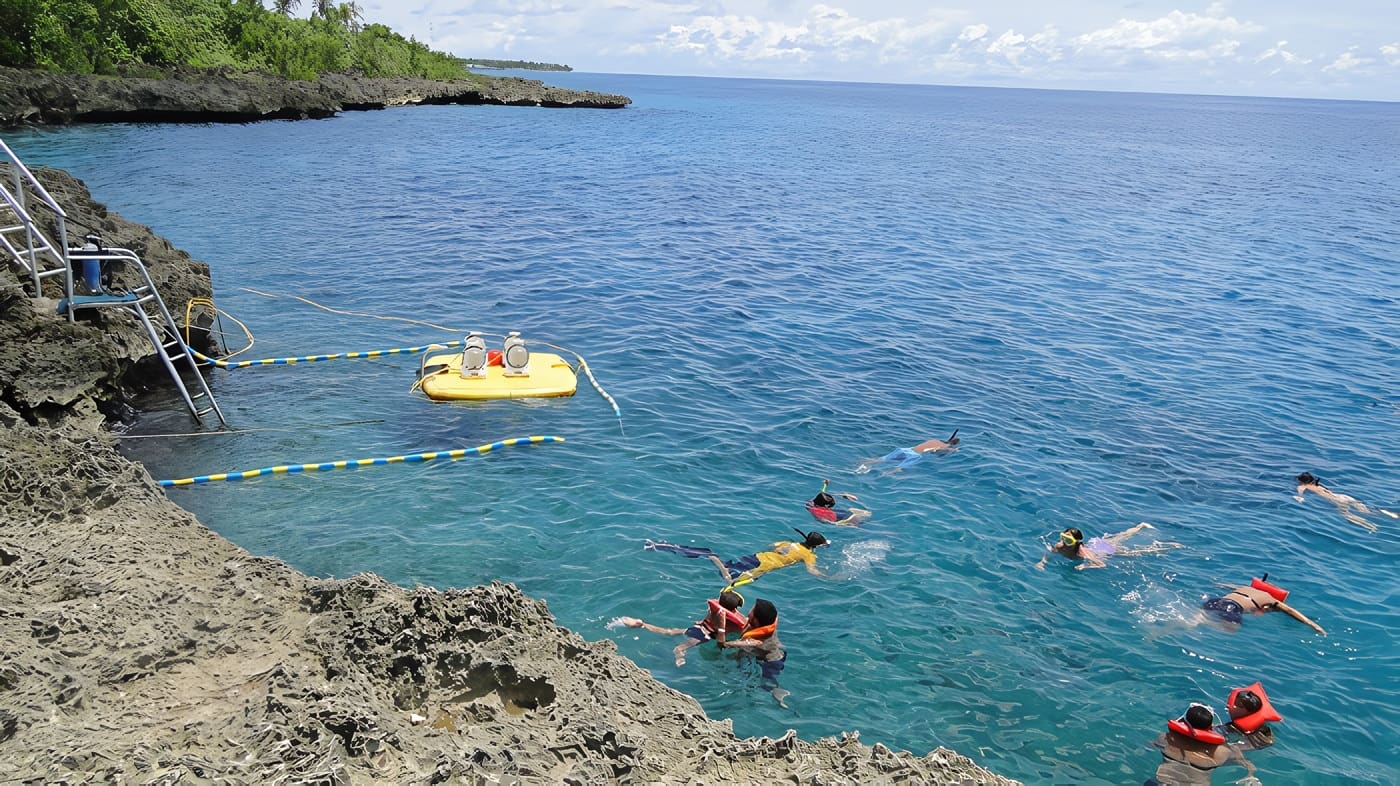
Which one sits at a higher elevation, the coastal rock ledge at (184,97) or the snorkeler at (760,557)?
the coastal rock ledge at (184,97)

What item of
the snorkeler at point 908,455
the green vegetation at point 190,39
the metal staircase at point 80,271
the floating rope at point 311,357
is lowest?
the snorkeler at point 908,455

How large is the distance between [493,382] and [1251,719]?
44.4ft

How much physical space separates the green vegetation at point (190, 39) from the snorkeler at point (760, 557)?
68.5m

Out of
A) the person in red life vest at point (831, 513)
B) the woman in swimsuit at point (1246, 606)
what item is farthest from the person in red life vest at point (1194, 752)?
the person in red life vest at point (831, 513)

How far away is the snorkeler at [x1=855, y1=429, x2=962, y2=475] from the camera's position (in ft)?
52.6

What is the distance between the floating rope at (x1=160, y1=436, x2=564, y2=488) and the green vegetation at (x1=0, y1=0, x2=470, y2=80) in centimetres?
6296

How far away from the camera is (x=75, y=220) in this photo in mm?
19703

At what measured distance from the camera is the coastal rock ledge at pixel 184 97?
54938 mm

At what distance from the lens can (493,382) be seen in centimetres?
1805

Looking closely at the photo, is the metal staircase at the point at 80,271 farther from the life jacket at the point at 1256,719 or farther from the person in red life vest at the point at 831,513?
the life jacket at the point at 1256,719

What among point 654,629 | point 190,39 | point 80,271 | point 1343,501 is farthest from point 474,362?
point 190,39

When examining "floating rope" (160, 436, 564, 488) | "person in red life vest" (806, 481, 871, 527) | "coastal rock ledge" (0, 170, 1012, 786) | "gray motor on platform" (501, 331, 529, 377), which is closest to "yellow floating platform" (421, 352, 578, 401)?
"gray motor on platform" (501, 331, 529, 377)

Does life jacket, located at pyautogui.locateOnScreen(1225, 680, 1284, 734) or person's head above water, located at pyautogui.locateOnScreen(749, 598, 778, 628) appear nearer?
life jacket, located at pyautogui.locateOnScreen(1225, 680, 1284, 734)

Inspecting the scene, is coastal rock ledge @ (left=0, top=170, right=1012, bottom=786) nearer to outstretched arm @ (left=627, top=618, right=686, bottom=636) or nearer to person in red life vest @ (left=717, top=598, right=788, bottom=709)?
person in red life vest @ (left=717, top=598, right=788, bottom=709)
